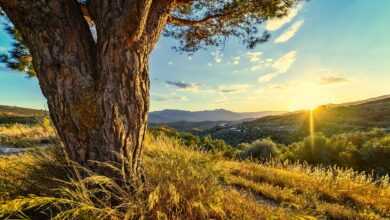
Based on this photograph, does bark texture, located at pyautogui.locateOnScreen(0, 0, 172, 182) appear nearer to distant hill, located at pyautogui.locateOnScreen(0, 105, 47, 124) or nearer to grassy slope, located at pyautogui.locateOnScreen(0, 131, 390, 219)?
grassy slope, located at pyautogui.locateOnScreen(0, 131, 390, 219)

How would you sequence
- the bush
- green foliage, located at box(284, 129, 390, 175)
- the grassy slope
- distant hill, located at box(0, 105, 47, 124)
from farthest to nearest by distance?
the bush → green foliage, located at box(284, 129, 390, 175) → distant hill, located at box(0, 105, 47, 124) → the grassy slope

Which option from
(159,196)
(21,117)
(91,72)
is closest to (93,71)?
(91,72)

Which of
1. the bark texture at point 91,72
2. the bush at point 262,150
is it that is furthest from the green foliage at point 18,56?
the bush at point 262,150

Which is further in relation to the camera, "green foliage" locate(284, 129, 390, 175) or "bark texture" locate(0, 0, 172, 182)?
"green foliage" locate(284, 129, 390, 175)

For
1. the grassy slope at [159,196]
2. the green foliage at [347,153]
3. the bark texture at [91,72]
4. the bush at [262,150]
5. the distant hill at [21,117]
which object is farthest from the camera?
the bush at [262,150]

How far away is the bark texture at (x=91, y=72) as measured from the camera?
2.38 meters

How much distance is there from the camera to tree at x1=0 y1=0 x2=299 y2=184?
2.38 m

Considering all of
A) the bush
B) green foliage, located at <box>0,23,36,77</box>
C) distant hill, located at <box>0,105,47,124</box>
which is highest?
green foliage, located at <box>0,23,36,77</box>

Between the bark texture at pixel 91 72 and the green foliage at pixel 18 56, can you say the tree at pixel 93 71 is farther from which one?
the green foliage at pixel 18 56

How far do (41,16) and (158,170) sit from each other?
1936mm

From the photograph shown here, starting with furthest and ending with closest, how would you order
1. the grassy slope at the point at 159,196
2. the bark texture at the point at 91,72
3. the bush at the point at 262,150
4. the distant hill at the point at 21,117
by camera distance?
the bush at the point at 262,150, the distant hill at the point at 21,117, the bark texture at the point at 91,72, the grassy slope at the point at 159,196

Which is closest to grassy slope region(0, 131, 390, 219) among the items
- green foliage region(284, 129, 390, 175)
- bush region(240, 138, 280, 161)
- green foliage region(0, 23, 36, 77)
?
green foliage region(0, 23, 36, 77)

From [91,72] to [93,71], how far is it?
0.03 meters

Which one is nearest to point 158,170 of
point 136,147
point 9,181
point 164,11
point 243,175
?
point 136,147
